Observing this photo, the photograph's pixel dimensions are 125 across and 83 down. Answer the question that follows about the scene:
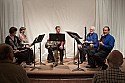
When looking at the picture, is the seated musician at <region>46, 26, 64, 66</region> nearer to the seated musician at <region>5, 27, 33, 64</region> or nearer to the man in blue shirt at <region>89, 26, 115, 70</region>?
the seated musician at <region>5, 27, 33, 64</region>

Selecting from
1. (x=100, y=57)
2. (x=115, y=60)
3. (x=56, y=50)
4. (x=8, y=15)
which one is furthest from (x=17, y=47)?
(x=115, y=60)

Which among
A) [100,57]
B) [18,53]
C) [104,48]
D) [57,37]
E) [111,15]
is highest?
[111,15]

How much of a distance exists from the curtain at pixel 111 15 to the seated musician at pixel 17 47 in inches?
115

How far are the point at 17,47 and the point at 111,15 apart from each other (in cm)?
364

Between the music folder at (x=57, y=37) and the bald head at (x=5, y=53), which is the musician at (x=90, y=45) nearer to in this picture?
the music folder at (x=57, y=37)

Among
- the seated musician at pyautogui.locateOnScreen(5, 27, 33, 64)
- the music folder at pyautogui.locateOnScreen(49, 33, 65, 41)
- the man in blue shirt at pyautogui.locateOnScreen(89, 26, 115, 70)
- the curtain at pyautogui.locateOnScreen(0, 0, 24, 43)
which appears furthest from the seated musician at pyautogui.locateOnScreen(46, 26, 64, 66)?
the curtain at pyautogui.locateOnScreen(0, 0, 24, 43)

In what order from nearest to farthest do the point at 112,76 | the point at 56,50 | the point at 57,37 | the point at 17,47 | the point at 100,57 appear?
the point at 112,76, the point at 100,57, the point at 17,47, the point at 57,37, the point at 56,50

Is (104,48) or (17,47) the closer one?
(104,48)

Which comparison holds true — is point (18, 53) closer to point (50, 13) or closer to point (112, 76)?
point (50, 13)

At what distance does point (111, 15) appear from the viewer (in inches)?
312

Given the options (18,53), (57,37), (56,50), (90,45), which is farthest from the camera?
(56,50)

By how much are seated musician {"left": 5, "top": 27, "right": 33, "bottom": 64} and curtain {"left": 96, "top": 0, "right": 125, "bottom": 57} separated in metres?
2.93

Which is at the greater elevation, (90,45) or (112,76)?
(90,45)

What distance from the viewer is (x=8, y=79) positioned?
2.30 m
